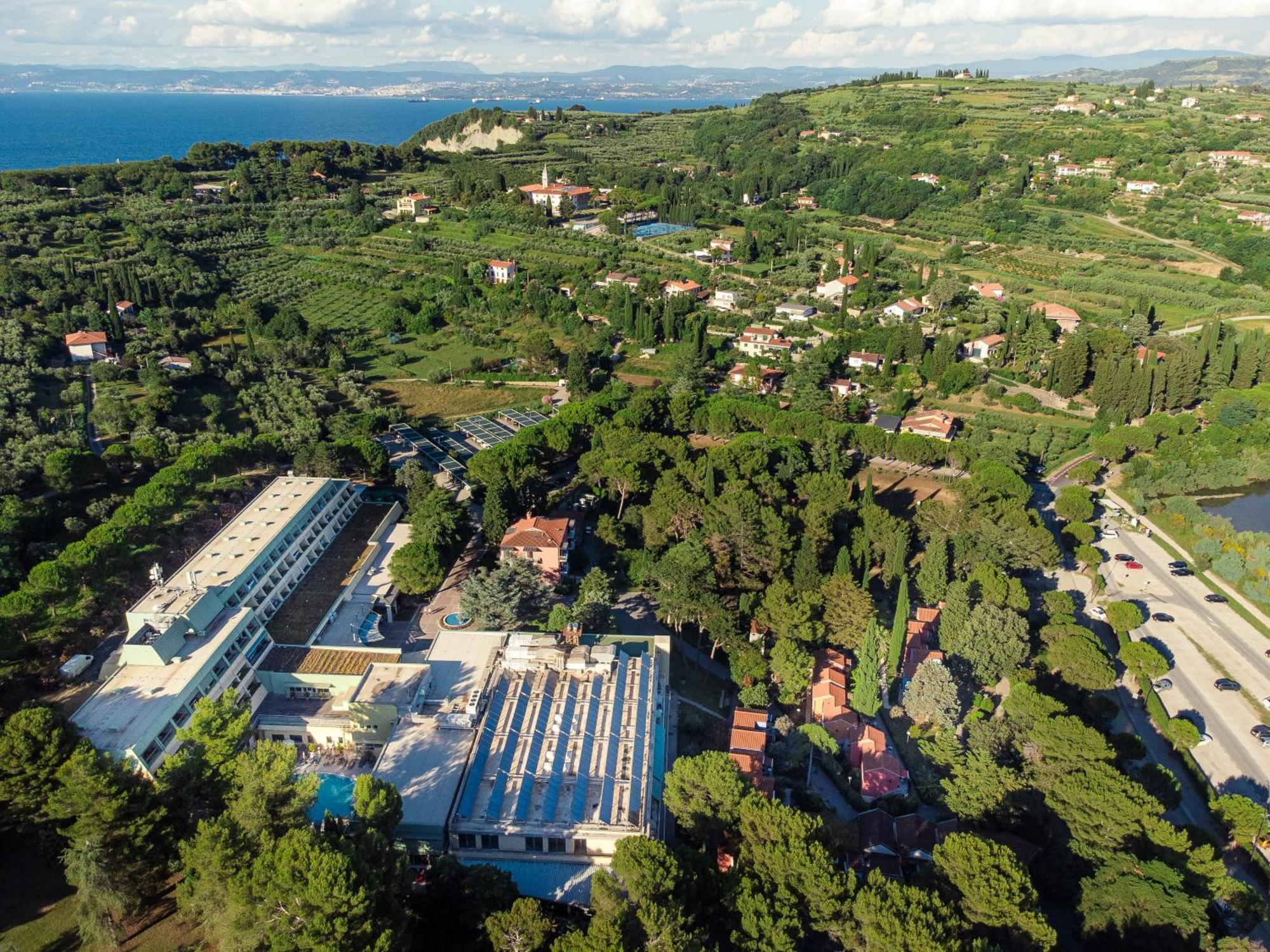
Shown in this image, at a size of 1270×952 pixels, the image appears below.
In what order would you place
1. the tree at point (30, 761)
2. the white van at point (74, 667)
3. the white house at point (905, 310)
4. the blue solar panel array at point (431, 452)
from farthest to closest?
the white house at point (905, 310), the blue solar panel array at point (431, 452), the white van at point (74, 667), the tree at point (30, 761)

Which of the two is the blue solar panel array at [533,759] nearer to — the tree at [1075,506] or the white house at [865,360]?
the tree at [1075,506]

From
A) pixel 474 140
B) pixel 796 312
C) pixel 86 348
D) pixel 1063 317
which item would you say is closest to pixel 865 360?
pixel 796 312

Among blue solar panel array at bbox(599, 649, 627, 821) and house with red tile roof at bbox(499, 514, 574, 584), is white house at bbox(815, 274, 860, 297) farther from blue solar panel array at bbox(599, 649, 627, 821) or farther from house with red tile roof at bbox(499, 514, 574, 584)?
blue solar panel array at bbox(599, 649, 627, 821)

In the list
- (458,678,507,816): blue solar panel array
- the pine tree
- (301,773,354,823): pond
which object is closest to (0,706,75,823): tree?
(301,773,354,823): pond

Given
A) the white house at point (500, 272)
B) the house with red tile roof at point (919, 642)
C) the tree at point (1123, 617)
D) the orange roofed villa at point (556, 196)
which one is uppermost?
the orange roofed villa at point (556, 196)

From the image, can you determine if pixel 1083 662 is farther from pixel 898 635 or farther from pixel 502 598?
pixel 502 598

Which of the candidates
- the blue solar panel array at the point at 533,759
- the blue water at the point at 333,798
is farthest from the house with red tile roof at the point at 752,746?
the blue water at the point at 333,798
